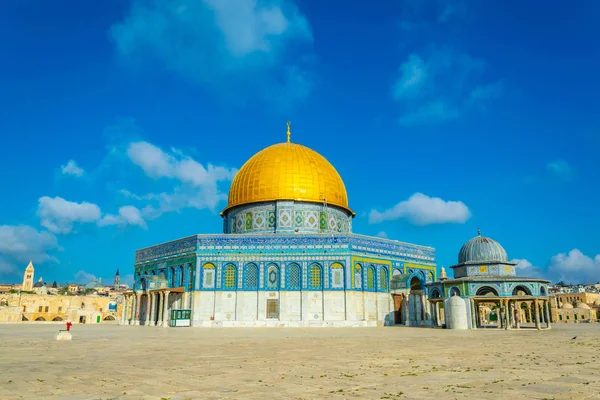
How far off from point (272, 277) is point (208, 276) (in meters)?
4.64

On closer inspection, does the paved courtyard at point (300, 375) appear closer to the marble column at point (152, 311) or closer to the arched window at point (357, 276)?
the arched window at point (357, 276)

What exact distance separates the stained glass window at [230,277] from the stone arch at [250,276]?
88 cm

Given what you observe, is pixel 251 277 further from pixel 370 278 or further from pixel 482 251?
pixel 482 251

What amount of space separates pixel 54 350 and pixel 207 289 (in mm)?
21935

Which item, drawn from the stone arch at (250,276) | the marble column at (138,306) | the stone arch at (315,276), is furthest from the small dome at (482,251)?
the marble column at (138,306)

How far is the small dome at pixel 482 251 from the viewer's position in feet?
128

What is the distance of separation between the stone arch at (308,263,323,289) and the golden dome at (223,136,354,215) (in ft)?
22.0

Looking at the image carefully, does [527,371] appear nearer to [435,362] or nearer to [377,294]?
[435,362]

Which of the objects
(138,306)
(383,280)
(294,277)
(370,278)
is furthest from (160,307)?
(383,280)

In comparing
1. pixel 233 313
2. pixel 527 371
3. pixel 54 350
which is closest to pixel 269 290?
pixel 233 313

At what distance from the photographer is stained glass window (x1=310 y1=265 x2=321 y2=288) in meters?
35.3

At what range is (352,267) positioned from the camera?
1391 inches

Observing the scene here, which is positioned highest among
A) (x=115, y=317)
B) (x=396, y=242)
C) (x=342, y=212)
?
(x=342, y=212)

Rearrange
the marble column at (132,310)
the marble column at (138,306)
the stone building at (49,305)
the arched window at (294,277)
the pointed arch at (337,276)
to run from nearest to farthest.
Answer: the pointed arch at (337,276)
the arched window at (294,277)
the marble column at (138,306)
the marble column at (132,310)
the stone building at (49,305)
